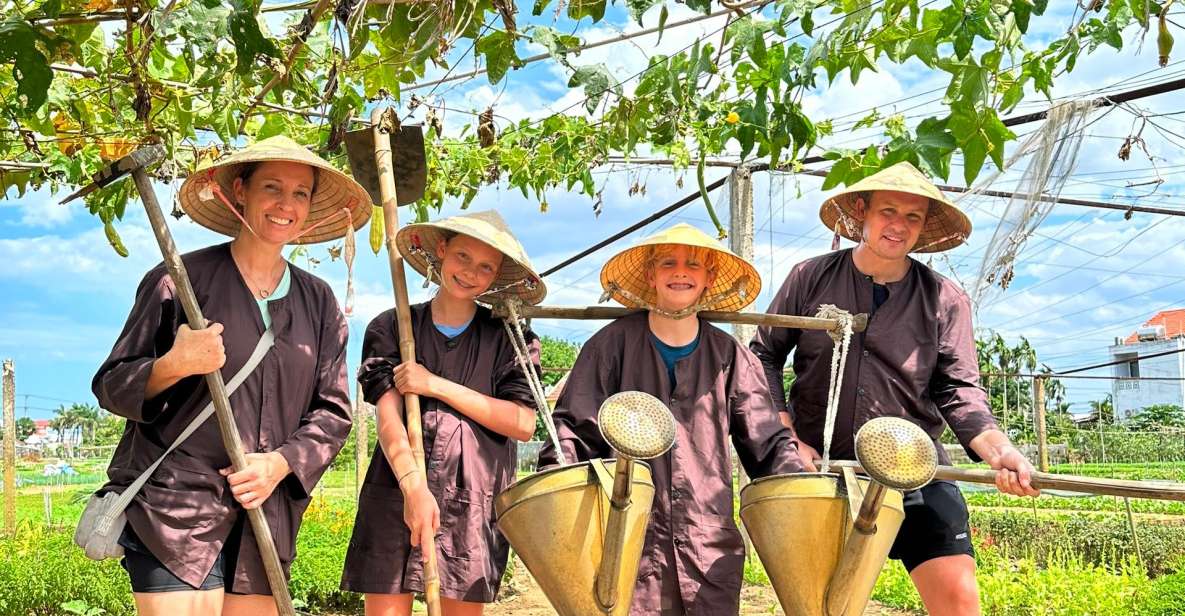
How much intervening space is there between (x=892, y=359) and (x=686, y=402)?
0.61 m

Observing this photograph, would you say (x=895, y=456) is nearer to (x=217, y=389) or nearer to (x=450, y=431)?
(x=450, y=431)

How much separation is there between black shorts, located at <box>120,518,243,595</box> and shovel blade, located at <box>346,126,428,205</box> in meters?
0.95

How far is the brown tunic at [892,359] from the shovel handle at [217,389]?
1.32 meters

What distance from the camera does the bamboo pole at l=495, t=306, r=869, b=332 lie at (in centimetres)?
239

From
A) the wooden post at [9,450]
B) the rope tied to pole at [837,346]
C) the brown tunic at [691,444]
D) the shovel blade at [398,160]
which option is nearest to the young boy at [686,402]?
the brown tunic at [691,444]

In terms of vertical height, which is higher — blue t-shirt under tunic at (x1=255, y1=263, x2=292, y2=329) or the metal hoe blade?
blue t-shirt under tunic at (x1=255, y1=263, x2=292, y2=329)

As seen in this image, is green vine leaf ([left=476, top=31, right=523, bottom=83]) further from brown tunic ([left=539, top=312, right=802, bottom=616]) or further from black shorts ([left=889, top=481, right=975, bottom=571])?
black shorts ([left=889, top=481, right=975, bottom=571])

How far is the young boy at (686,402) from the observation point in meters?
2.13

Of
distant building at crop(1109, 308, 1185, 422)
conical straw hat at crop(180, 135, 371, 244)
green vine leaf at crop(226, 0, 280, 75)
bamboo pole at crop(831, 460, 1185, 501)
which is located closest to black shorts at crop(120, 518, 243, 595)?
conical straw hat at crop(180, 135, 371, 244)

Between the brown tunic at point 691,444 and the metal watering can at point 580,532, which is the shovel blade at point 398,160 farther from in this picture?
the metal watering can at point 580,532

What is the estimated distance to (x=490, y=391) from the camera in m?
2.39

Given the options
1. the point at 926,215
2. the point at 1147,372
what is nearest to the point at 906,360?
the point at 926,215

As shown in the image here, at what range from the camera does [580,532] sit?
1797 mm

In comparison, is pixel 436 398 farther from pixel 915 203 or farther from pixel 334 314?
pixel 915 203
